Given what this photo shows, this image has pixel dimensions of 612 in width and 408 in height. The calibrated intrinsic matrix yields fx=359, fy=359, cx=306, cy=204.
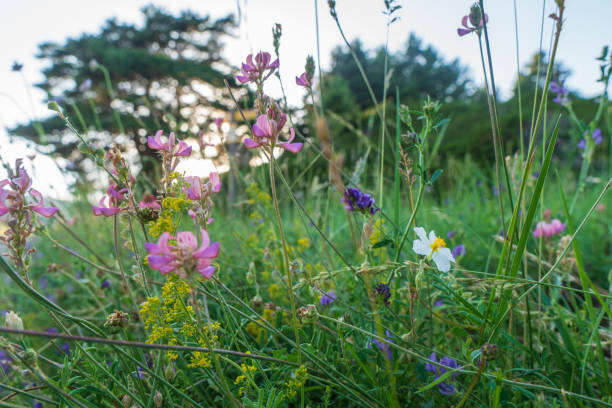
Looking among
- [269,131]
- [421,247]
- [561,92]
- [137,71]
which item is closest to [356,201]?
[421,247]

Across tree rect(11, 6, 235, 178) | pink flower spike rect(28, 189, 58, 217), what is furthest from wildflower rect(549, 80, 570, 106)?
tree rect(11, 6, 235, 178)

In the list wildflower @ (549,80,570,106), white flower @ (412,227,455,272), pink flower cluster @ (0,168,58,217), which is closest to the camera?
pink flower cluster @ (0,168,58,217)

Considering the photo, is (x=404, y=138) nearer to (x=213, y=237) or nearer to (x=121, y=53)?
(x=213, y=237)

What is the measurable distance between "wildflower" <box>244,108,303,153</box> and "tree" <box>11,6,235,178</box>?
1178cm

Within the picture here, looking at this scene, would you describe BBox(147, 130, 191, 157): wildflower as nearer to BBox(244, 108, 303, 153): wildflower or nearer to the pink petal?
BBox(244, 108, 303, 153): wildflower

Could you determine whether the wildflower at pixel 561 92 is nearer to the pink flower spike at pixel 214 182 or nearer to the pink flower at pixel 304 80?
the pink flower at pixel 304 80

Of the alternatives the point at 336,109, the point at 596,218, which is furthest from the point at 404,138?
the point at 336,109

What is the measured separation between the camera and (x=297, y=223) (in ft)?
8.14

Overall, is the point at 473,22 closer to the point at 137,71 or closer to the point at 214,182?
the point at 214,182

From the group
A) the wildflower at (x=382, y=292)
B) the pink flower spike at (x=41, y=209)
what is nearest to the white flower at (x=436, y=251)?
the wildflower at (x=382, y=292)

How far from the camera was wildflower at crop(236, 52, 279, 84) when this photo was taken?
0.72m

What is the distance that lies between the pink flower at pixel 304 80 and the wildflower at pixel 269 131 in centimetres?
24

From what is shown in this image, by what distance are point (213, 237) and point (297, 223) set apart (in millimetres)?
616

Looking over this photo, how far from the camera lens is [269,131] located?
660 mm
